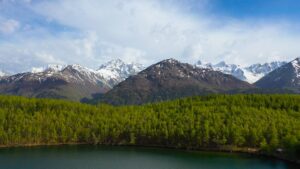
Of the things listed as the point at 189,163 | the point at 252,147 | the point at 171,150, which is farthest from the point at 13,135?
the point at 252,147

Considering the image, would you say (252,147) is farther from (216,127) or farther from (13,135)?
(13,135)

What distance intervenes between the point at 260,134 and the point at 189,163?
43958mm

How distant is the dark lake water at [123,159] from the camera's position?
438 ft

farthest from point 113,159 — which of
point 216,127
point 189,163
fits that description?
point 216,127

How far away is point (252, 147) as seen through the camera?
172125mm

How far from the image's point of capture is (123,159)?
149250 mm

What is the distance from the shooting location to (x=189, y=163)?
466 ft

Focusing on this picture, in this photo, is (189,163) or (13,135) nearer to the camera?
(189,163)

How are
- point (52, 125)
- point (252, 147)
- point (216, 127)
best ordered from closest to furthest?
point (252, 147), point (216, 127), point (52, 125)

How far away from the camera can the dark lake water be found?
438ft

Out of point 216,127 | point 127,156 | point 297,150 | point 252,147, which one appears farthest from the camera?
point 216,127

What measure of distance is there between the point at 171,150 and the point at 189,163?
34278 millimetres

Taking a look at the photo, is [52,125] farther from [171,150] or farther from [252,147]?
[252,147]

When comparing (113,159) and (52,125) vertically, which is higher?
(52,125)
